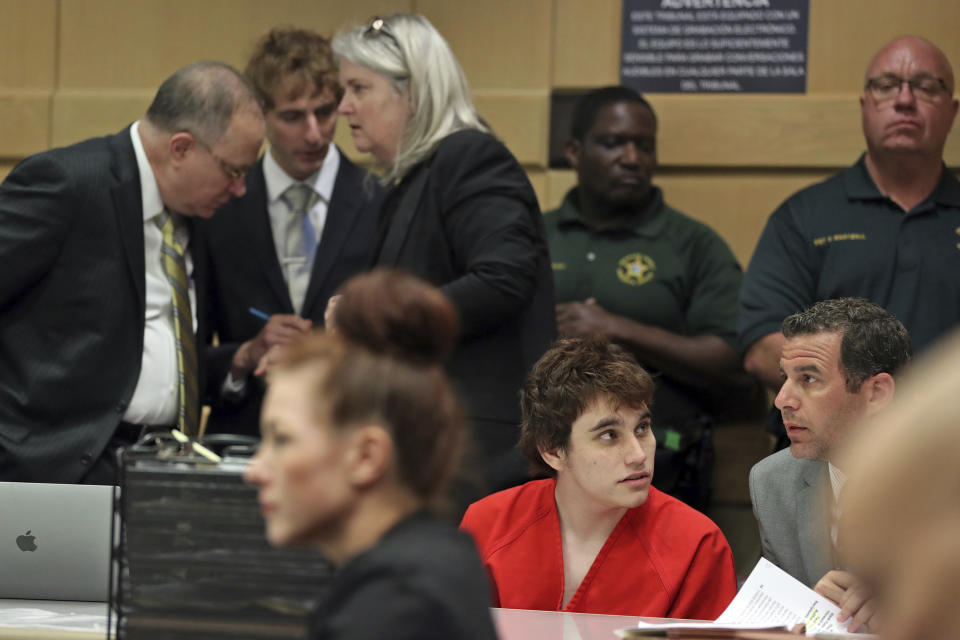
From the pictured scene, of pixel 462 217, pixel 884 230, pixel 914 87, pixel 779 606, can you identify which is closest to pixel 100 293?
pixel 462 217

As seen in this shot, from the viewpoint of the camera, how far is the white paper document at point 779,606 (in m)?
1.87

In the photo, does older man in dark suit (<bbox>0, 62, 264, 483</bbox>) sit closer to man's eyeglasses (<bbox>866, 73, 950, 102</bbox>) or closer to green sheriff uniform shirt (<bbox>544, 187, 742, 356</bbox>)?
green sheriff uniform shirt (<bbox>544, 187, 742, 356</bbox>)

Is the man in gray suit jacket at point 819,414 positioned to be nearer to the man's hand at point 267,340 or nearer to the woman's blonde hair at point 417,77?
the woman's blonde hair at point 417,77

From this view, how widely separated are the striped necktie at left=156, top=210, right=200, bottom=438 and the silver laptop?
886mm

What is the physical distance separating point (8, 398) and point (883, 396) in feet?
6.19

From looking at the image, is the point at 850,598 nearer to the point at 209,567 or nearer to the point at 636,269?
the point at 209,567

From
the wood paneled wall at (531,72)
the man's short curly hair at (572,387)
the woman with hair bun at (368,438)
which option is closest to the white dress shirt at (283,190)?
the wood paneled wall at (531,72)

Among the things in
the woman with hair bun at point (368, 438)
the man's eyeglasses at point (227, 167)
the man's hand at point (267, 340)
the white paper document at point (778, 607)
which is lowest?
the white paper document at point (778, 607)

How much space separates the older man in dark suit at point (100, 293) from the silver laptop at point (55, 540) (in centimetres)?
76

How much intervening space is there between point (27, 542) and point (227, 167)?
1299mm

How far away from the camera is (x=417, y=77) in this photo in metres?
2.92

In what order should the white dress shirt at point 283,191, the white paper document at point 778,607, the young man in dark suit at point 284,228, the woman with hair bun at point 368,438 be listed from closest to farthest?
the woman with hair bun at point 368,438
the white paper document at point 778,607
the young man in dark suit at point 284,228
the white dress shirt at point 283,191

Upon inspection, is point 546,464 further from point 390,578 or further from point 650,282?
point 390,578

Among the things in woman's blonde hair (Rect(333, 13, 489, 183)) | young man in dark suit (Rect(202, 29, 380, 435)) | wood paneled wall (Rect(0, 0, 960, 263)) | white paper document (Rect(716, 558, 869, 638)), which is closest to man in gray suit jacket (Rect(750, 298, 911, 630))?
white paper document (Rect(716, 558, 869, 638))
